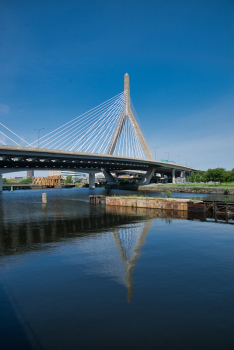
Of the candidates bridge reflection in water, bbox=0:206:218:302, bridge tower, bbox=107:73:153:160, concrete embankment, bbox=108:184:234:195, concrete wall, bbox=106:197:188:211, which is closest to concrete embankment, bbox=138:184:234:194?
concrete embankment, bbox=108:184:234:195

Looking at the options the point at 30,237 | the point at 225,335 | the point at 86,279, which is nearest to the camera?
the point at 225,335

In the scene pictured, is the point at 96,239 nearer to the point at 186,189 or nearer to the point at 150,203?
the point at 150,203

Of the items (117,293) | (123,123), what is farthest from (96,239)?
(123,123)

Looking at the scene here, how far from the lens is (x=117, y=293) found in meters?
8.35

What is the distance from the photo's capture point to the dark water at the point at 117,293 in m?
6.19

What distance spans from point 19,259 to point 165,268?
24.8 ft

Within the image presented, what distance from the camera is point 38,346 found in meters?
5.86

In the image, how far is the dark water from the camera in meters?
6.19

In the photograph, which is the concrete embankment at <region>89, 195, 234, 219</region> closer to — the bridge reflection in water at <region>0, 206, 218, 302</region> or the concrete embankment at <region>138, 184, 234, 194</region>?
the bridge reflection in water at <region>0, 206, 218, 302</region>

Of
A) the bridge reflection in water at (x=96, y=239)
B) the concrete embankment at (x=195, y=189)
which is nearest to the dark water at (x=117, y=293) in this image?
the bridge reflection in water at (x=96, y=239)

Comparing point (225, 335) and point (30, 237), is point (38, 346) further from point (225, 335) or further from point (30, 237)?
point (30, 237)

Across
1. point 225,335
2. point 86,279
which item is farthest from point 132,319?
point 86,279

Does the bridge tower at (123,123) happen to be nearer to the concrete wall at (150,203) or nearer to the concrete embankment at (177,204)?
the concrete wall at (150,203)

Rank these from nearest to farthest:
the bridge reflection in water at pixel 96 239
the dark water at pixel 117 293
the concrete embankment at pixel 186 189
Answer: the dark water at pixel 117 293, the bridge reflection in water at pixel 96 239, the concrete embankment at pixel 186 189
